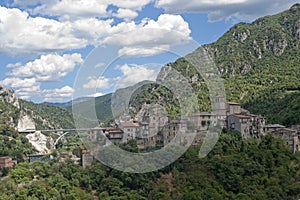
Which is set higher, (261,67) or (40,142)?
(261,67)

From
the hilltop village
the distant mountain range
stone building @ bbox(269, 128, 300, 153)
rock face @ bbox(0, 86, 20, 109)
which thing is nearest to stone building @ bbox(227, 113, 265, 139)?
the hilltop village

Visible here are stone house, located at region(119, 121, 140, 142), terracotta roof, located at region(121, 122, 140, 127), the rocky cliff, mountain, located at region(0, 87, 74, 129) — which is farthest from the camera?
the rocky cliff

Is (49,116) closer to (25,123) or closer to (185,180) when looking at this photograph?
(25,123)

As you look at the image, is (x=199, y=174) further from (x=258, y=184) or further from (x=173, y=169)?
(x=258, y=184)

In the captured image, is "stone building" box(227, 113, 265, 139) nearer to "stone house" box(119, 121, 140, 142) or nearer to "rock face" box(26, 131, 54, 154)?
"stone house" box(119, 121, 140, 142)

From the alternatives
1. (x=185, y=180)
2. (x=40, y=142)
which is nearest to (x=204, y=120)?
(x=185, y=180)

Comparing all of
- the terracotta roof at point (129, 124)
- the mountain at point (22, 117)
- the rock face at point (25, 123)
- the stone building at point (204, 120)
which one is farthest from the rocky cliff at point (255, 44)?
the terracotta roof at point (129, 124)

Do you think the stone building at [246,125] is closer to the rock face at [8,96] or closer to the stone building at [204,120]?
the stone building at [204,120]
